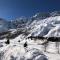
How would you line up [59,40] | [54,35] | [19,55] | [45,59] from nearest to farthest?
1. [45,59]
2. [19,55]
3. [59,40]
4. [54,35]

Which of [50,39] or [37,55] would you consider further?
[50,39]

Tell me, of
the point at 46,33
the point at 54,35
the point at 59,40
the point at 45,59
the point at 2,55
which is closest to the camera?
the point at 45,59

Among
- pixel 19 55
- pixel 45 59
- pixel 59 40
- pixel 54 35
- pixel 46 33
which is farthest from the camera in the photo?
pixel 46 33

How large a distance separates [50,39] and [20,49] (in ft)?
107

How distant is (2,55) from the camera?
12.6 meters

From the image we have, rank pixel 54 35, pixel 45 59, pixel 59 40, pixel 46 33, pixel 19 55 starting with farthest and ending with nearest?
1. pixel 46 33
2. pixel 54 35
3. pixel 59 40
4. pixel 19 55
5. pixel 45 59

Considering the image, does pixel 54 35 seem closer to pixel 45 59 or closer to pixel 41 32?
pixel 41 32

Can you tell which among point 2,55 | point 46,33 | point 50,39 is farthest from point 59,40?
point 2,55

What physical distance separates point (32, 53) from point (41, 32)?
134 feet

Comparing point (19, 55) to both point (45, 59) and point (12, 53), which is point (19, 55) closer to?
point (12, 53)

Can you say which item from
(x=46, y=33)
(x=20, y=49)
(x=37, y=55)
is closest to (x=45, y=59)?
(x=37, y=55)

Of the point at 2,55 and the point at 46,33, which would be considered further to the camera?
the point at 46,33

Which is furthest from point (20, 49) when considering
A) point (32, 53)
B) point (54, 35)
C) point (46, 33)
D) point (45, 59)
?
point (46, 33)

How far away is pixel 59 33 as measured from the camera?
150 ft
